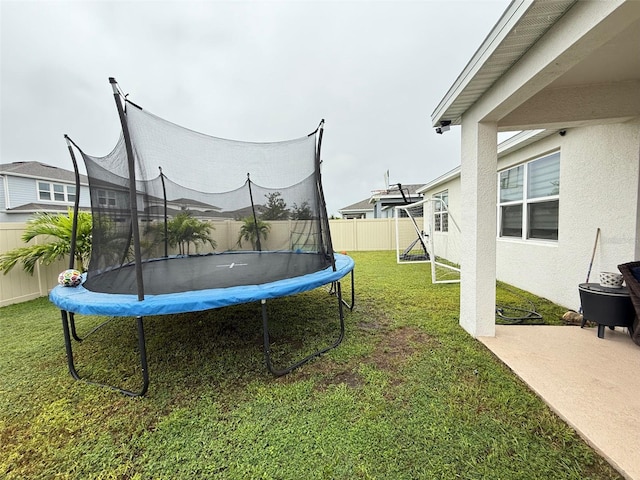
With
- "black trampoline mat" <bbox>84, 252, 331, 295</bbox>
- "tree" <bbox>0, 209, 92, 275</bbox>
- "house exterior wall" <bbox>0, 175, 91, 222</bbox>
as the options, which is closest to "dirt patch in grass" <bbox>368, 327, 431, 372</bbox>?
"black trampoline mat" <bbox>84, 252, 331, 295</bbox>

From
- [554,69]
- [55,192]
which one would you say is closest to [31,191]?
[55,192]

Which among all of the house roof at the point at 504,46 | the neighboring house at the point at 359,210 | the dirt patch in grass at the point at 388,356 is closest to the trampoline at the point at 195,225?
the dirt patch in grass at the point at 388,356

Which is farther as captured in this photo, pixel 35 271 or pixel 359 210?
pixel 359 210

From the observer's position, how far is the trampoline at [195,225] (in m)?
2.00

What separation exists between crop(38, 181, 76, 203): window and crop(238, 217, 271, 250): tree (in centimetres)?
1311

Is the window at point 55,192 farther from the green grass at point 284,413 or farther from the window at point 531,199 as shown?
the window at point 531,199

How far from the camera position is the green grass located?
4.25 feet

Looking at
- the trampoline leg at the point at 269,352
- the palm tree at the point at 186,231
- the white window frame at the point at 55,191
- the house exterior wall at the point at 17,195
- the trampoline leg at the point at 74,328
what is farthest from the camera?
the white window frame at the point at 55,191

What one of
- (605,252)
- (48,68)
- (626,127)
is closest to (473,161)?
(626,127)

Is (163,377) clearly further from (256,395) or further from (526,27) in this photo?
(526,27)

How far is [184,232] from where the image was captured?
2652mm

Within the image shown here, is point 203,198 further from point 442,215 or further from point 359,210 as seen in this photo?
point 359,210

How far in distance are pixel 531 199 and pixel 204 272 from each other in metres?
4.75

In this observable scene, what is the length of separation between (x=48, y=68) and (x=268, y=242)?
367 inches
